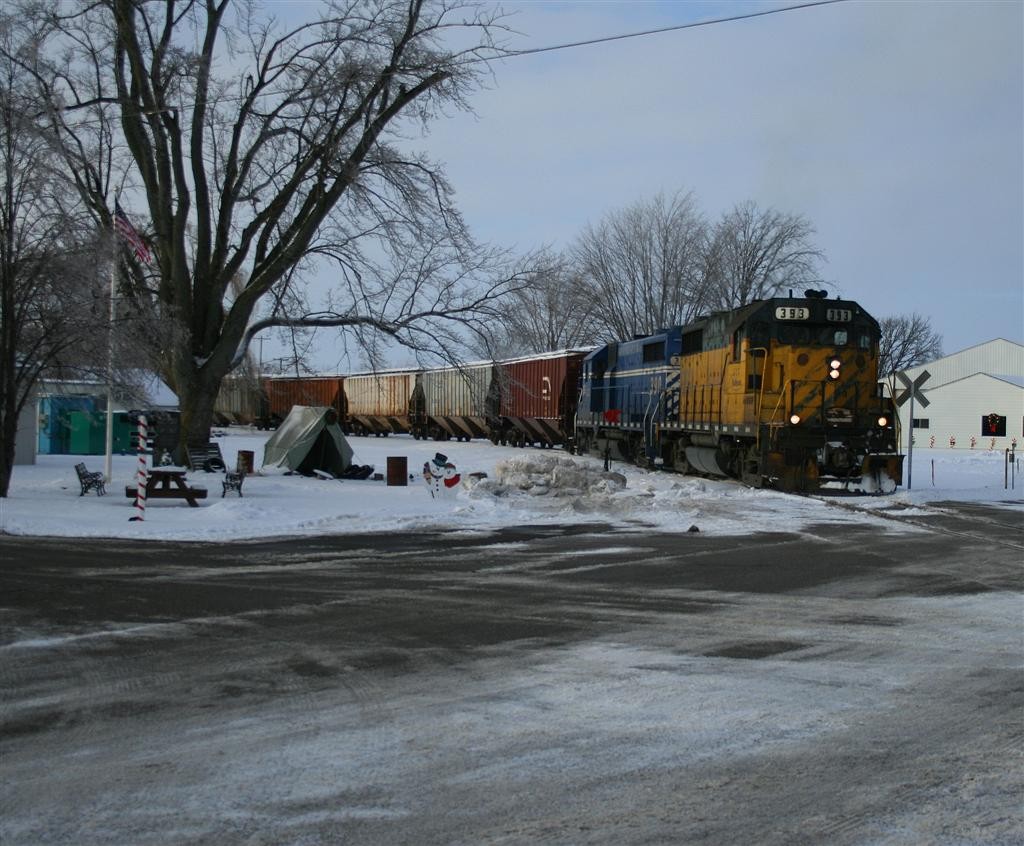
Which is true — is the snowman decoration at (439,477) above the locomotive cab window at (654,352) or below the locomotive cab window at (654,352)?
below

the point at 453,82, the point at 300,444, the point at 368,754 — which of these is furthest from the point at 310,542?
the point at 453,82

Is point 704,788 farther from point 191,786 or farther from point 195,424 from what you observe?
point 195,424

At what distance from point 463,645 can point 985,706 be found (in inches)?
142

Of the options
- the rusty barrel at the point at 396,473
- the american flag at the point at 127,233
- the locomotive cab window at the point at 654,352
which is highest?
the american flag at the point at 127,233

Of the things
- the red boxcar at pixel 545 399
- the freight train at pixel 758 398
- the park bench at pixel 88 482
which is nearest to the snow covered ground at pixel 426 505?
the park bench at pixel 88 482

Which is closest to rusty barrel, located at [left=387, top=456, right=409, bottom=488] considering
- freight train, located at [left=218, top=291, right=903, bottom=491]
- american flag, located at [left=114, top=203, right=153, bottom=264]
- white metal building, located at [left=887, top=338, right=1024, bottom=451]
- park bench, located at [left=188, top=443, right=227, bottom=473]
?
freight train, located at [left=218, top=291, right=903, bottom=491]

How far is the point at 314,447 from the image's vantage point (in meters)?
26.8

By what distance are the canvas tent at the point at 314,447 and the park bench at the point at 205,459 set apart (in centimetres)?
164

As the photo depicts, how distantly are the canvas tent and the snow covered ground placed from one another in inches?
17.2

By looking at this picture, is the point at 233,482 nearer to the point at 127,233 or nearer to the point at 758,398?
the point at 127,233

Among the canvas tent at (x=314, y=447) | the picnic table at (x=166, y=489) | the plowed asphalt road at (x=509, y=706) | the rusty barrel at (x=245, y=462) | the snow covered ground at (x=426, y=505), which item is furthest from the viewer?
the canvas tent at (x=314, y=447)

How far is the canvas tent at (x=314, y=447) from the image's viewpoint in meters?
26.5

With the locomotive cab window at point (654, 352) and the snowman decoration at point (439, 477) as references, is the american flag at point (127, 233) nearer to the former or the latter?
the snowman decoration at point (439, 477)

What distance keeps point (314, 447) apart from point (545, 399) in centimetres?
1723
